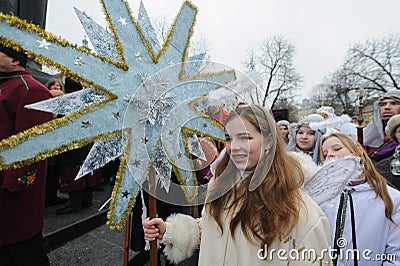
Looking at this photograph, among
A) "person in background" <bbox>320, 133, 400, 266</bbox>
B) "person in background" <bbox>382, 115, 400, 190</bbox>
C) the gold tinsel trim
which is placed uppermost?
the gold tinsel trim

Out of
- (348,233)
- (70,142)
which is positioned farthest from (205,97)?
(348,233)

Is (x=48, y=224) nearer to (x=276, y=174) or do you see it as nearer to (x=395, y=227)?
(x=276, y=174)

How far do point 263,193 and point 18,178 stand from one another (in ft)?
5.35

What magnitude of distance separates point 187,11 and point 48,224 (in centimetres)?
332

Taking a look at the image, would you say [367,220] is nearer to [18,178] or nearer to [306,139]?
[306,139]

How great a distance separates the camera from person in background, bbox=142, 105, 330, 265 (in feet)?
3.99

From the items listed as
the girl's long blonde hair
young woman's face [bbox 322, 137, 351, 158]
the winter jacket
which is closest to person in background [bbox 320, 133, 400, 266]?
young woman's face [bbox 322, 137, 351, 158]

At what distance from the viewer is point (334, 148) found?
201cm

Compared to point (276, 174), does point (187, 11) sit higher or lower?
higher

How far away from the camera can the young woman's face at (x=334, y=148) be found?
1957 mm

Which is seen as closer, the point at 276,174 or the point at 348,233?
the point at 276,174

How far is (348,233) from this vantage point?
1.68 metres

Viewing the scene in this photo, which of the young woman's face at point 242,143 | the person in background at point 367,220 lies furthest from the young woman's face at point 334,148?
the young woman's face at point 242,143

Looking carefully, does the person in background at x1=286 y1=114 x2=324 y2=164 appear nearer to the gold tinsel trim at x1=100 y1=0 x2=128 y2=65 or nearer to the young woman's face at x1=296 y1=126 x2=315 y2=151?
the young woman's face at x1=296 y1=126 x2=315 y2=151
